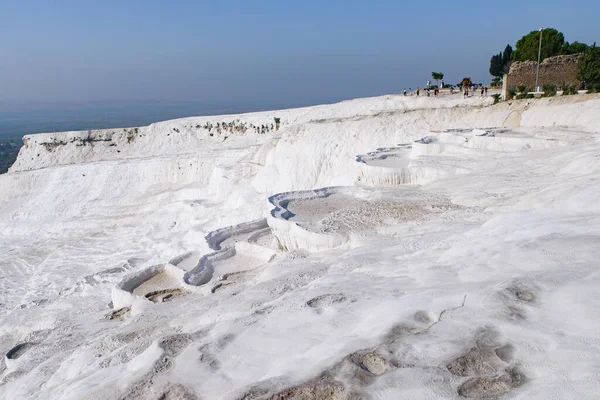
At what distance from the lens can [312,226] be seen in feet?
30.5

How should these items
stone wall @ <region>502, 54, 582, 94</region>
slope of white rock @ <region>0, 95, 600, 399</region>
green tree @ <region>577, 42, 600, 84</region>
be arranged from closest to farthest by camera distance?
slope of white rock @ <region>0, 95, 600, 399</region> → green tree @ <region>577, 42, 600, 84</region> → stone wall @ <region>502, 54, 582, 94</region>

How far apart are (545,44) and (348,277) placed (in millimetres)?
26192

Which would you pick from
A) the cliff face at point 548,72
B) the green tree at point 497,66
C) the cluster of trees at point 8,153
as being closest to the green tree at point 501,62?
the green tree at point 497,66

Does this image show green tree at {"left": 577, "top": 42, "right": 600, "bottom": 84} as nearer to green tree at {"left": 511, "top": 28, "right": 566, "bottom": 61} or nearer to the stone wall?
the stone wall

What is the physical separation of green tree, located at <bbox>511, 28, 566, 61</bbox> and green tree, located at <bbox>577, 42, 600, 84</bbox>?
5.77 metres

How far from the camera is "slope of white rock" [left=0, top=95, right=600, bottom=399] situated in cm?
387

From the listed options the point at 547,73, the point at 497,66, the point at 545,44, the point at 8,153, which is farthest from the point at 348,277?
the point at 8,153

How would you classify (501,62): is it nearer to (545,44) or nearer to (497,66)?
(497,66)

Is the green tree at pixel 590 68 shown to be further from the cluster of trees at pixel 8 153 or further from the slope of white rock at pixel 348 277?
the cluster of trees at pixel 8 153

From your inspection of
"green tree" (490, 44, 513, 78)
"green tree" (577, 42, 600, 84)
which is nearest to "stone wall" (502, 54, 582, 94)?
"green tree" (577, 42, 600, 84)

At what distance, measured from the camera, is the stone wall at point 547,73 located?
71.2 feet

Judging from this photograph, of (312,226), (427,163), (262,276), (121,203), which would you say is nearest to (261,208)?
(427,163)

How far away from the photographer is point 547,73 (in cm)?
2219

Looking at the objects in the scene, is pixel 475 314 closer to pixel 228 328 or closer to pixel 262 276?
pixel 228 328
